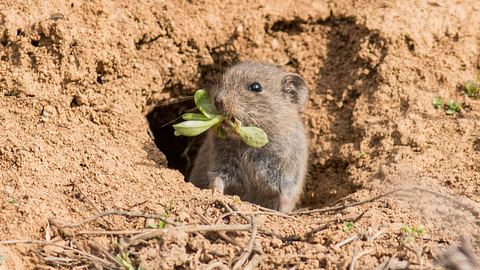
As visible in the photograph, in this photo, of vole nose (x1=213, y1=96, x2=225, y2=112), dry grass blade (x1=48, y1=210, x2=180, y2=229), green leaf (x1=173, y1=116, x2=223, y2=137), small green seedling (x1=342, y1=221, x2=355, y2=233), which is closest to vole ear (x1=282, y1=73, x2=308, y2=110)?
vole nose (x1=213, y1=96, x2=225, y2=112)

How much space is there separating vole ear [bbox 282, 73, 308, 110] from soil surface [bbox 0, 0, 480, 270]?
0.63 meters

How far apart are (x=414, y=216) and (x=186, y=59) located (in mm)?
3609

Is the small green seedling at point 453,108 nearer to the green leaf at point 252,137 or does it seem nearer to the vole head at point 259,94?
the vole head at point 259,94

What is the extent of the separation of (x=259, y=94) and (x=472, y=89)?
2.40 metres

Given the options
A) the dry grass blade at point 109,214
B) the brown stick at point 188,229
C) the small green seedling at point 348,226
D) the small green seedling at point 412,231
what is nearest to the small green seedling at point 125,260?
the brown stick at point 188,229

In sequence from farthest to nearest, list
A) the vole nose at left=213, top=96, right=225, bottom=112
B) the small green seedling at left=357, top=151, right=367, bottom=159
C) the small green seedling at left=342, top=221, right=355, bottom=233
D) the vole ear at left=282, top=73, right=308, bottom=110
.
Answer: the vole ear at left=282, top=73, right=308, bottom=110 < the small green seedling at left=357, top=151, right=367, bottom=159 < the vole nose at left=213, top=96, right=225, bottom=112 < the small green seedling at left=342, top=221, right=355, bottom=233

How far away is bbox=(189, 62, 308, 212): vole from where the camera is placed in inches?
291

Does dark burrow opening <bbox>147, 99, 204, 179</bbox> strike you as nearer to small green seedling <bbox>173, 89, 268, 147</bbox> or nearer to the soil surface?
the soil surface

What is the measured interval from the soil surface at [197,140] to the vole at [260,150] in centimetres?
59

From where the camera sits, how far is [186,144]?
9961 millimetres

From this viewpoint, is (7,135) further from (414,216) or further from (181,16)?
(414,216)

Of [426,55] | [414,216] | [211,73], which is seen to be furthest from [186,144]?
[414,216]

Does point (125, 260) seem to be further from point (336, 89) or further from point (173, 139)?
point (173, 139)

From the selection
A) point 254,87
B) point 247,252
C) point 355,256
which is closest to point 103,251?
point 247,252
